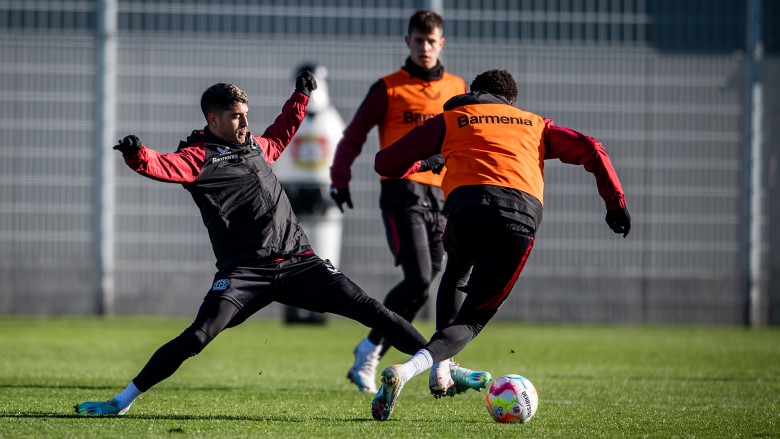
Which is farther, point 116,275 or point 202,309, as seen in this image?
point 116,275

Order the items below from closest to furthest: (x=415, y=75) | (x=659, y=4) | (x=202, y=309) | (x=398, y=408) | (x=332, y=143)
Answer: (x=202, y=309), (x=398, y=408), (x=415, y=75), (x=332, y=143), (x=659, y=4)

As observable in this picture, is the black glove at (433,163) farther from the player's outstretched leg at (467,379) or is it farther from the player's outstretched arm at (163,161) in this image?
the player's outstretched arm at (163,161)

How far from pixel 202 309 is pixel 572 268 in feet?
32.9

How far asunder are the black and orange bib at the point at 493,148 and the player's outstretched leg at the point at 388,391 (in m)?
0.97

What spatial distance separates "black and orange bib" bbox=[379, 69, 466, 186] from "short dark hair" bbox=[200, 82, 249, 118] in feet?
6.30

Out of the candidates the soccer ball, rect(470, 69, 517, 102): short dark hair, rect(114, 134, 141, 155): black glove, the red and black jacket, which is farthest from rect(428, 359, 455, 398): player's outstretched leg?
rect(114, 134, 141, 155): black glove

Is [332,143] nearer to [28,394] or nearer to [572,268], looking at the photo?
[572,268]

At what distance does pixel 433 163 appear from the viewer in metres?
6.57

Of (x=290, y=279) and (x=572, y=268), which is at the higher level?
(x=290, y=279)

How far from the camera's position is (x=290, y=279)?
609cm

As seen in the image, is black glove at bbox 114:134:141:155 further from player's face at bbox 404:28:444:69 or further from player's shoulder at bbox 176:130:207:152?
player's face at bbox 404:28:444:69

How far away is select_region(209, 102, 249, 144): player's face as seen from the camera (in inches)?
242

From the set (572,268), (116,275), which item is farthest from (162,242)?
(572,268)

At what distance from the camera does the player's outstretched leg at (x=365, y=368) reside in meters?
7.57
